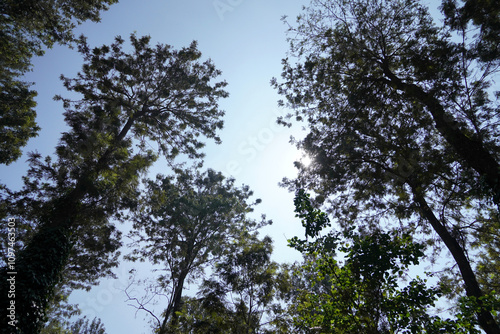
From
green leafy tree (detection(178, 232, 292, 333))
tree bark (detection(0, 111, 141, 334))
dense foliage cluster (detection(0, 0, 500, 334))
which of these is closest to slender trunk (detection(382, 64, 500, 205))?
dense foliage cluster (detection(0, 0, 500, 334))

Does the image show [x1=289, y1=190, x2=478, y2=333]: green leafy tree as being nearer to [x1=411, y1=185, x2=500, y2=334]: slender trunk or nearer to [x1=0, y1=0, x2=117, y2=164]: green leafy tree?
[x1=411, y1=185, x2=500, y2=334]: slender trunk

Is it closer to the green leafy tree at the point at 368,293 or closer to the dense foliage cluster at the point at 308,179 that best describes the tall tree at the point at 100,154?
the dense foliage cluster at the point at 308,179

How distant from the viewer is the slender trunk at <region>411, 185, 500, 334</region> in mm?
6074

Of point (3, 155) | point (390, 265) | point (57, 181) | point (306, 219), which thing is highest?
point (3, 155)

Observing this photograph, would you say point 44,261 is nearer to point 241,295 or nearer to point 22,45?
point 241,295

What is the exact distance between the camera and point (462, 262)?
7.68m

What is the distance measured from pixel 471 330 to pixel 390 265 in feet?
4.77

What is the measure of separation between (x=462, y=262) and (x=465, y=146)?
12.7 ft

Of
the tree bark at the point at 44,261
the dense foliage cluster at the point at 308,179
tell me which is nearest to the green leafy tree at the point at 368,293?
the dense foliage cluster at the point at 308,179

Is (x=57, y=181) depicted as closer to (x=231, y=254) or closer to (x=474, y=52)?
(x=231, y=254)

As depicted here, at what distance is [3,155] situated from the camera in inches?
589

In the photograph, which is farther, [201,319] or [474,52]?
[201,319]

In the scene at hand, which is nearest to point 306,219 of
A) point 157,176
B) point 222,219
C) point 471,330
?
point 471,330

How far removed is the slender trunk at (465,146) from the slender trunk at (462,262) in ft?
6.51
